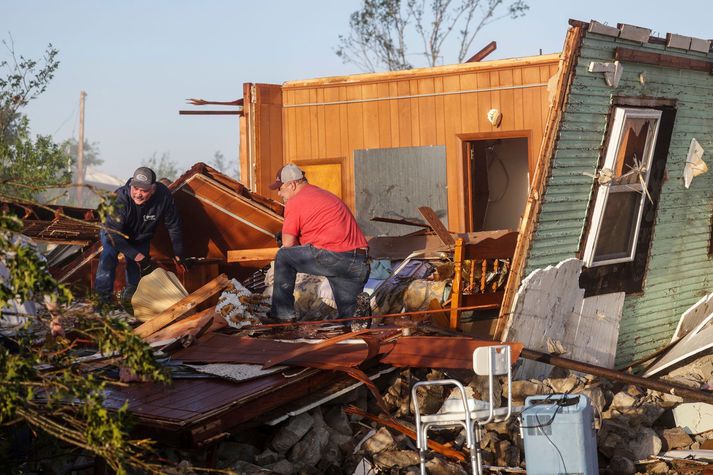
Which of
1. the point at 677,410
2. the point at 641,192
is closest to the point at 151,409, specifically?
the point at 677,410

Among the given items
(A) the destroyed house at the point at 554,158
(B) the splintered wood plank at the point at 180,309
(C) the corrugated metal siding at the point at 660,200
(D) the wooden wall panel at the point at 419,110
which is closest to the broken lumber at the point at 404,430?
(A) the destroyed house at the point at 554,158

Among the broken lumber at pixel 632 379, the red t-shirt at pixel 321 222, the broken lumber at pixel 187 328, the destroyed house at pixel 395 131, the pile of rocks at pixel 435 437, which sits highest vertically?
the destroyed house at pixel 395 131

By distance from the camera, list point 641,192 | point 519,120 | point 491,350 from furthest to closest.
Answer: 1. point 519,120
2. point 641,192
3. point 491,350

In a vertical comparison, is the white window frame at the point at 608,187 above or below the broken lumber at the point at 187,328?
above

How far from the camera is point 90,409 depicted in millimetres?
4742

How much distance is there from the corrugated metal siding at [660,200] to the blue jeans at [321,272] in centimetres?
187

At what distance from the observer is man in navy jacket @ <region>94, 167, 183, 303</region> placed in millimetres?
10750

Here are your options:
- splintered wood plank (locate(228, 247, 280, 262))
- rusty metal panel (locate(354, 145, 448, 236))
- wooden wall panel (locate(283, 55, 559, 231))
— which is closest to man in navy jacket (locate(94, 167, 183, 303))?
splintered wood plank (locate(228, 247, 280, 262))

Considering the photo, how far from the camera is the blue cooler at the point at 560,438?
7379 millimetres

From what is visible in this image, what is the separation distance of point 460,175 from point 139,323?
5501mm

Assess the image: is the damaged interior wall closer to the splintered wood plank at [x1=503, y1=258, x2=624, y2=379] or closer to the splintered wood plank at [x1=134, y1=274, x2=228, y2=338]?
the splintered wood plank at [x1=503, y1=258, x2=624, y2=379]

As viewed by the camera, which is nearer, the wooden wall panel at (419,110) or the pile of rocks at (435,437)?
the pile of rocks at (435,437)

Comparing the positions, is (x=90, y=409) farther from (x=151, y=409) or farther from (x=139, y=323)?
(x=139, y=323)

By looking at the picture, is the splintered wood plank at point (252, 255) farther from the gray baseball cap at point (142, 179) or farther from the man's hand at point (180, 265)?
the gray baseball cap at point (142, 179)
